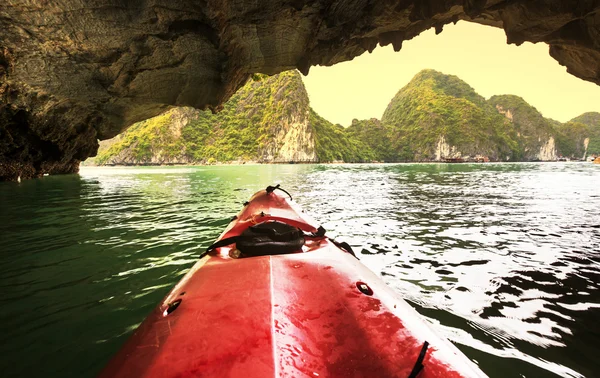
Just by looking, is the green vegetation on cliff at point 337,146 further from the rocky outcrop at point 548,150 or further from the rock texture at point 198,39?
the rock texture at point 198,39

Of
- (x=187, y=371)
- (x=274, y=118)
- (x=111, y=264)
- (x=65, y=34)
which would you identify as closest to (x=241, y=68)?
(x=65, y=34)

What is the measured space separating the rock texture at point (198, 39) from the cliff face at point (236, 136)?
306 feet

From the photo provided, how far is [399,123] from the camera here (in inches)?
5856

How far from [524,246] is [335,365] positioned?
5921 millimetres

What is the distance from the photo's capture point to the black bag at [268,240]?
9.15ft

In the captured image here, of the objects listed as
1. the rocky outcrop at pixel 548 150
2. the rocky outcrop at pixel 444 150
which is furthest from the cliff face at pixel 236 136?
the rocky outcrop at pixel 548 150

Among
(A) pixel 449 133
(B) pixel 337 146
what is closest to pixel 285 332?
(B) pixel 337 146

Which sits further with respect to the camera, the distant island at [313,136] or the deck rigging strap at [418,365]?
the distant island at [313,136]

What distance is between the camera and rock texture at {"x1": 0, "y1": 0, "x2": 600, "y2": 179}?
8.38 metres

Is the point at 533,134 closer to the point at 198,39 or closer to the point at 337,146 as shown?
the point at 337,146

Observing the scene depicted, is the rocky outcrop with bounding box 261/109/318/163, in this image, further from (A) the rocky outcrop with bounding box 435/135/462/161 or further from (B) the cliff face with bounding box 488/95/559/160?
(B) the cliff face with bounding box 488/95/559/160

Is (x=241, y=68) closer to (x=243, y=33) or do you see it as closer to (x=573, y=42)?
(x=243, y=33)

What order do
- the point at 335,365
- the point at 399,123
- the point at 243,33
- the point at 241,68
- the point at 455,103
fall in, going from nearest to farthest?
the point at 335,365, the point at 243,33, the point at 241,68, the point at 455,103, the point at 399,123

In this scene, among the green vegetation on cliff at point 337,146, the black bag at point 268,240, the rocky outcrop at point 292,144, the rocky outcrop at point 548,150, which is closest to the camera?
the black bag at point 268,240
